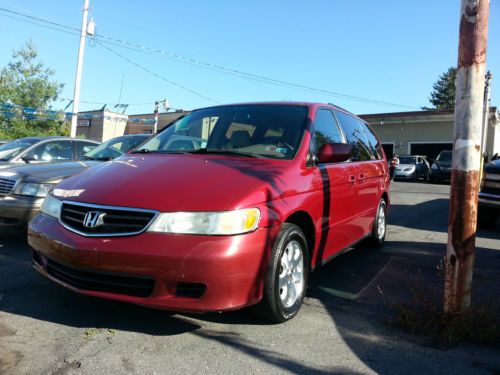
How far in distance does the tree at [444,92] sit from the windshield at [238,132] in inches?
3086

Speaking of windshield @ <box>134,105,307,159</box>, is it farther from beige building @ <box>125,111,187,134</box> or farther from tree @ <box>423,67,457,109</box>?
tree @ <box>423,67,457,109</box>

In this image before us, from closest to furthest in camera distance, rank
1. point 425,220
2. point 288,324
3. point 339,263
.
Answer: point 288,324, point 339,263, point 425,220

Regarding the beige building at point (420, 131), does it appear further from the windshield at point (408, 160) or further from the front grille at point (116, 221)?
the front grille at point (116, 221)

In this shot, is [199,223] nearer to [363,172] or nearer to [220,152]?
[220,152]

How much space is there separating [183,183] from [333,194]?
158 centimetres

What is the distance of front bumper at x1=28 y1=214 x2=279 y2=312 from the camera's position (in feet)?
9.02

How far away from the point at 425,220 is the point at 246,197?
6.80 m

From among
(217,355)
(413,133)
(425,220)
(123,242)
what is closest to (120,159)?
(123,242)

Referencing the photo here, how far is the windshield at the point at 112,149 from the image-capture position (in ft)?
22.8

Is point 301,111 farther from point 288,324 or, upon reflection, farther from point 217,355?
point 217,355

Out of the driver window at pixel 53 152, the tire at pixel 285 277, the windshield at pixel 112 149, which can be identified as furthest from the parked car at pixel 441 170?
the tire at pixel 285 277

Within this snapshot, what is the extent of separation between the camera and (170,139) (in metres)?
4.48

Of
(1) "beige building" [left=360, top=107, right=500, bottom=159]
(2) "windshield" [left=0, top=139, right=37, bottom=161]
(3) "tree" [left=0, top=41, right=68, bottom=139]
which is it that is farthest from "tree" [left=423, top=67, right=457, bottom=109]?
(2) "windshield" [left=0, top=139, right=37, bottom=161]

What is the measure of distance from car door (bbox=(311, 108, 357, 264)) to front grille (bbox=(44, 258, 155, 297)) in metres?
1.67
